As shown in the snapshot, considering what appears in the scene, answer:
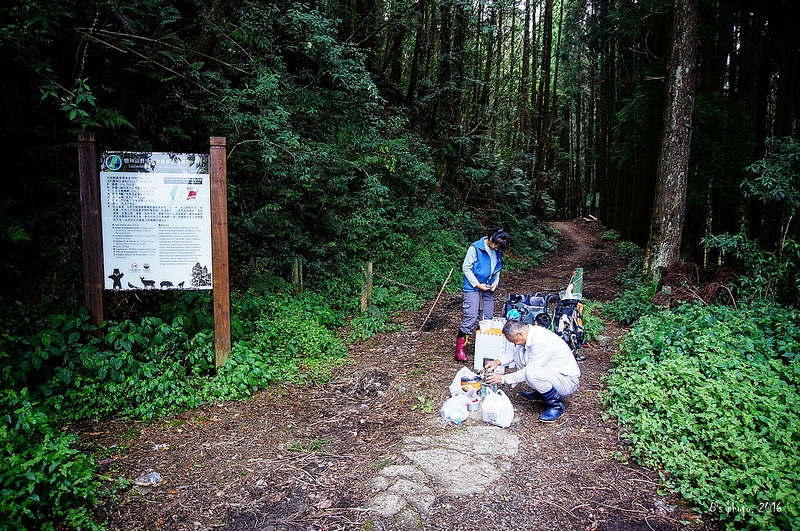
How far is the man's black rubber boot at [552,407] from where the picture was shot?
4.65 meters

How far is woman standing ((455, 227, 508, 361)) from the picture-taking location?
6109mm

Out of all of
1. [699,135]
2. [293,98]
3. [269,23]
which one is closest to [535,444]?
[293,98]

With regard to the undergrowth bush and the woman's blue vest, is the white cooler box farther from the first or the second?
the undergrowth bush

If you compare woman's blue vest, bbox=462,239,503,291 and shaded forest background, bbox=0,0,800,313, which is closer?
shaded forest background, bbox=0,0,800,313

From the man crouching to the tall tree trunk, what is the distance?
5.24 m

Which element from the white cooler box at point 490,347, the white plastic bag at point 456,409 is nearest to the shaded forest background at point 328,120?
the white cooler box at point 490,347

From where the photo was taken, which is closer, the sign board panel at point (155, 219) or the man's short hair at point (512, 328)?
the man's short hair at point (512, 328)

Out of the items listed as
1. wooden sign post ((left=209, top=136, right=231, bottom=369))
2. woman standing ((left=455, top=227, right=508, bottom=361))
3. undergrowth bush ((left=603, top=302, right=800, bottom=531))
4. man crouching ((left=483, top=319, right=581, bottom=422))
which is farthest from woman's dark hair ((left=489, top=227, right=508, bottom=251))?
wooden sign post ((left=209, top=136, right=231, bottom=369))

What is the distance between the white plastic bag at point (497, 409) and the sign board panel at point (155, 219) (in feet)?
11.6

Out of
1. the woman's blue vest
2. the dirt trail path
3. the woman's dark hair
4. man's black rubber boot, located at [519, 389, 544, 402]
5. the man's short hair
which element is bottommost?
the dirt trail path

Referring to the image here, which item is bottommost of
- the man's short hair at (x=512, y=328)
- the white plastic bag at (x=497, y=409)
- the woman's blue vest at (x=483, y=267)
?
the white plastic bag at (x=497, y=409)

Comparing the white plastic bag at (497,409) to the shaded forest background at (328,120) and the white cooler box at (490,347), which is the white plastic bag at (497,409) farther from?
the shaded forest background at (328,120)

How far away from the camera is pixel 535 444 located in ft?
13.9

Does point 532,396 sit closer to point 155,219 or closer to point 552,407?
point 552,407
